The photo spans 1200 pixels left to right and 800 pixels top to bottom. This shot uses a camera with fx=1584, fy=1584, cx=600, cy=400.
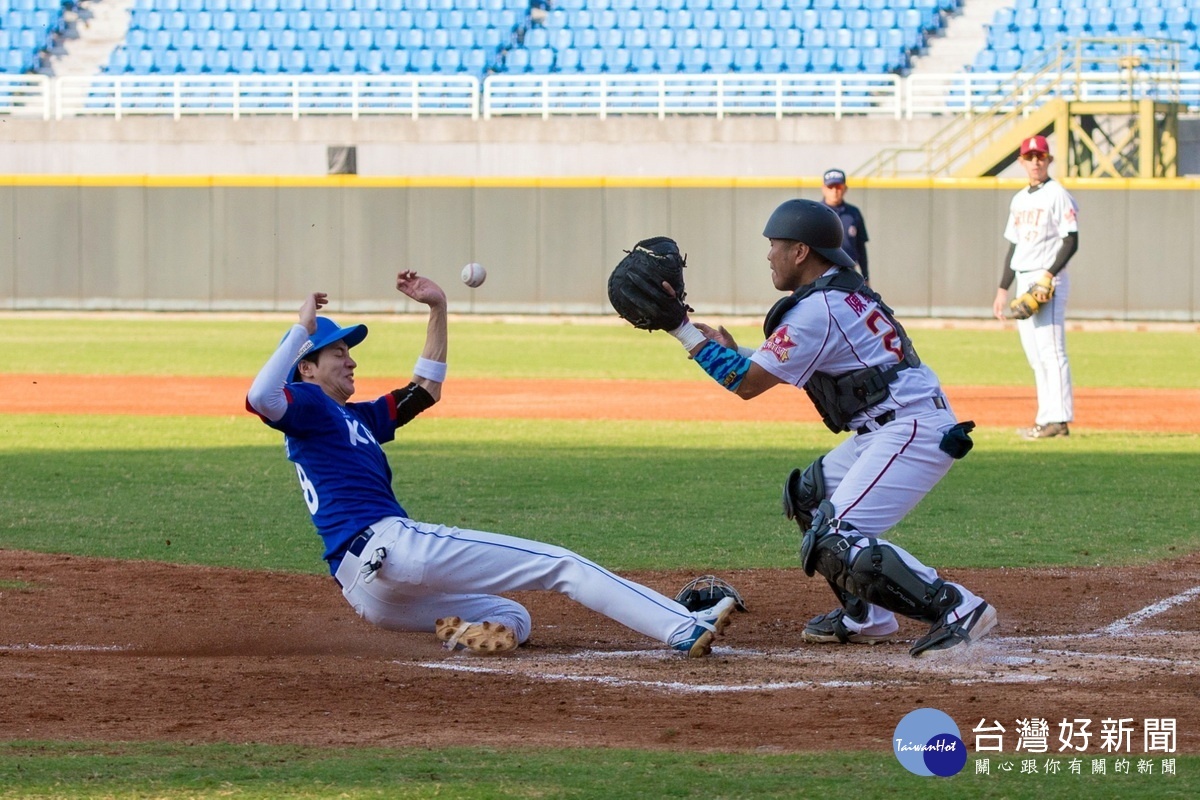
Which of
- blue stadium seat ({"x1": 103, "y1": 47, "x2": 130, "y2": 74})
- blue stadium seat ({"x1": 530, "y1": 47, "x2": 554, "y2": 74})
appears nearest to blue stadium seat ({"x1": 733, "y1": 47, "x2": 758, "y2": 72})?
blue stadium seat ({"x1": 530, "y1": 47, "x2": 554, "y2": 74})

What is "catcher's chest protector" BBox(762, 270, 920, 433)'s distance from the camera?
562 cm

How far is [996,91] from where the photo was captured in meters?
26.4

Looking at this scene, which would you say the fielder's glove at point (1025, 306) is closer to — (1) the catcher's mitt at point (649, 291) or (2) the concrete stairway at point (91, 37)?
(1) the catcher's mitt at point (649, 291)

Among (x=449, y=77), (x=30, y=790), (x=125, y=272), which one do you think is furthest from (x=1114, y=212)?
(x=30, y=790)

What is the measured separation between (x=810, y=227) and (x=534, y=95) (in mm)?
24795

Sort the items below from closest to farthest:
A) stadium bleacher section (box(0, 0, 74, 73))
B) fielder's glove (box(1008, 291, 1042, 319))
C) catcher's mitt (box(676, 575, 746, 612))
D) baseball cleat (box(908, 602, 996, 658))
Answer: baseball cleat (box(908, 602, 996, 658))
catcher's mitt (box(676, 575, 746, 612))
fielder's glove (box(1008, 291, 1042, 319))
stadium bleacher section (box(0, 0, 74, 73))

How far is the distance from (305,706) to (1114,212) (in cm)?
2097

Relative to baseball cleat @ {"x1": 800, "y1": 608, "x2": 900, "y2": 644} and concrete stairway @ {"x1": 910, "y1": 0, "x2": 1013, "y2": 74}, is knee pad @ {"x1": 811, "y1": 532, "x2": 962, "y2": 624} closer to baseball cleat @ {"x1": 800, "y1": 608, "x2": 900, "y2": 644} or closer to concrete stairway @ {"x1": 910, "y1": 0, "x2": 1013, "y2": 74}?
baseball cleat @ {"x1": 800, "y1": 608, "x2": 900, "y2": 644}

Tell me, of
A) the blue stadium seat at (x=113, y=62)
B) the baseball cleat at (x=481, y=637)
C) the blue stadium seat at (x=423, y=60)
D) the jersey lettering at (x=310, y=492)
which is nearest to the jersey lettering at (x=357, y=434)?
the jersey lettering at (x=310, y=492)

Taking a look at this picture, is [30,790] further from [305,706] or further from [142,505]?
[142,505]

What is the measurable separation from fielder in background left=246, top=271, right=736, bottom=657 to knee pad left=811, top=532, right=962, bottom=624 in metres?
0.44

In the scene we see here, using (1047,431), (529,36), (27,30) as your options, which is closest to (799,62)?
(529,36)

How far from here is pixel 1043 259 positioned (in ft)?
38.2

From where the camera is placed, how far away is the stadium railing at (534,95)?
87.5ft
